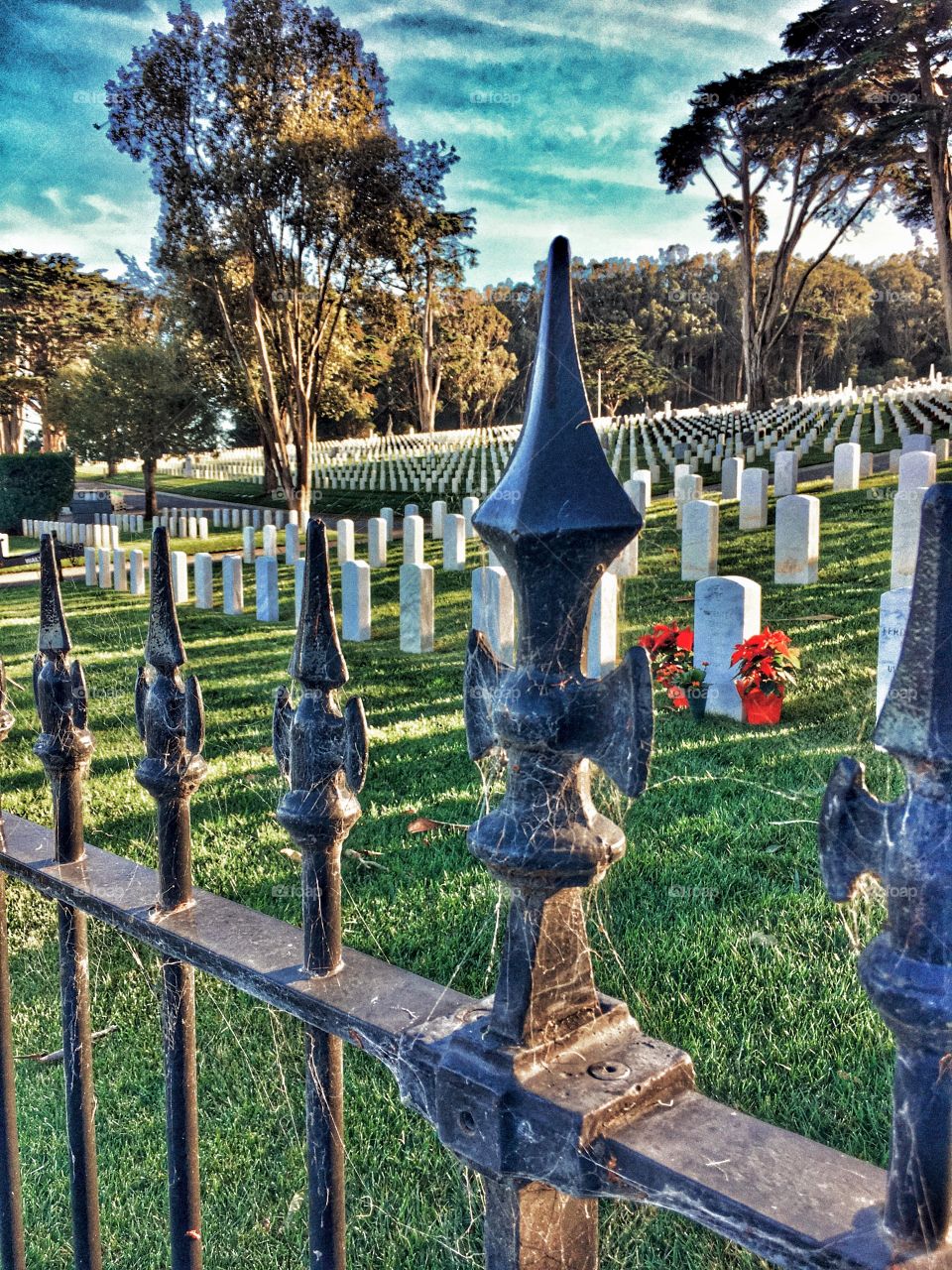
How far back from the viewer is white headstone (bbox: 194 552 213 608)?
317 inches

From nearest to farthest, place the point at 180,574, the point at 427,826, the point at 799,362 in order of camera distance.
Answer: the point at 427,826 < the point at 180,574 < the point at 799,362

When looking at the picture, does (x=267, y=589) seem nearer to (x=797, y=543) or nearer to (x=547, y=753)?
(x=797, y=543)

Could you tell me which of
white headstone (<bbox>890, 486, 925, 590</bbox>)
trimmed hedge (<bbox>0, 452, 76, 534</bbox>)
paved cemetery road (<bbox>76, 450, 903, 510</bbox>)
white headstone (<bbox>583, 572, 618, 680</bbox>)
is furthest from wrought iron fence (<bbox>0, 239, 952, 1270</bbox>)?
trimmed hedge (<bbox>0, 452, 76, 534</bbox>)

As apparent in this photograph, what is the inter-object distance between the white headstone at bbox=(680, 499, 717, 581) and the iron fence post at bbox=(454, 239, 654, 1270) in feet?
18.4

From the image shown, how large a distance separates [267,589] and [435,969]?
5481 millimetres

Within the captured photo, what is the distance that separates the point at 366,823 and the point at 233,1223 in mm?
1460

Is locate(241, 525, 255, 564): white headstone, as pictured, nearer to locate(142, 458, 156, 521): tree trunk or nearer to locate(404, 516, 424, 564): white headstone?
locate(142, 458, 156, 521): tree trunk

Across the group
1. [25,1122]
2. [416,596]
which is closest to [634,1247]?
[25,1122]

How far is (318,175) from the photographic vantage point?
6.77m

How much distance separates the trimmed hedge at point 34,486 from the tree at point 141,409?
455 centimetres

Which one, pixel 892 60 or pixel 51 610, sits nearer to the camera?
pixel 51 610

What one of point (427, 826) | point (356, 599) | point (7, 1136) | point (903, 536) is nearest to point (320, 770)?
point (7, 1136)

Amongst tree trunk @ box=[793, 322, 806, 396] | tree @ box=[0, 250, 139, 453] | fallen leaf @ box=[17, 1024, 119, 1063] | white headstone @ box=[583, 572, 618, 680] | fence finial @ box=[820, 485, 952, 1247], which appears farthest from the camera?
tree trunk @ box=[793, 322, 806, 396]

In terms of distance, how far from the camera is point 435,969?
216 cm
